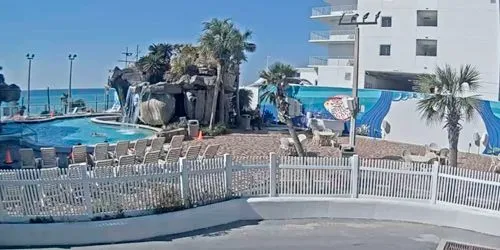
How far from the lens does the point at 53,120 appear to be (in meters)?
38.7

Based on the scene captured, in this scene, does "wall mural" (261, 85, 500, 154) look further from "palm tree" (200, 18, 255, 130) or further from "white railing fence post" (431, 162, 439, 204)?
"white railing fence post" (431, 162, 439, 204)

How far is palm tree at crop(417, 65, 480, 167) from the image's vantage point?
14.8m

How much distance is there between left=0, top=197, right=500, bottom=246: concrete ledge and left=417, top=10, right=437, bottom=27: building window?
118 ft

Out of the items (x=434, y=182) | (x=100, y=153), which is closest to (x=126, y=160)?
(x=100, y=153)

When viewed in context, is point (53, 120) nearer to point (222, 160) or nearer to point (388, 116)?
point (388, 116)

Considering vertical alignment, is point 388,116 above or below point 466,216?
above

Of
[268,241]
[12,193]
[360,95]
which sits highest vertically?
[360,95]

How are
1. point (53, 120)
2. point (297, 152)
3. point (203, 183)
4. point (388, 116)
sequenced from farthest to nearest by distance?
point (53, 120) < point (388, 116) < point (297, 152) < point (203, 183)

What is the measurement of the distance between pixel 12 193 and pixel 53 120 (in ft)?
100

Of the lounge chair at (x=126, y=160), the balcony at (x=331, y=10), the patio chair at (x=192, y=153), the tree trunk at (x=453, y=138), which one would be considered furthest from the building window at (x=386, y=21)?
the lounge chair at (x=126, y=160)

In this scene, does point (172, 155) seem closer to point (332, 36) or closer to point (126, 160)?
point (126, 160)

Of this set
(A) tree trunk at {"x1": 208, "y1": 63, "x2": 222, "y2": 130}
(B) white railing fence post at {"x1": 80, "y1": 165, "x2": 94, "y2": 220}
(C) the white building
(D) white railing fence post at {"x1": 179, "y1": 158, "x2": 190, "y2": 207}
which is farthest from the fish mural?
(B) white railing fence post at {"x1": 80, "y1": 165, "x2": 94, "y2": 220}

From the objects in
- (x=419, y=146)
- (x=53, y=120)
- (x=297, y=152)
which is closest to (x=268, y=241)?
(x=297, y=152)

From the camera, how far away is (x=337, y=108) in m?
32.2
